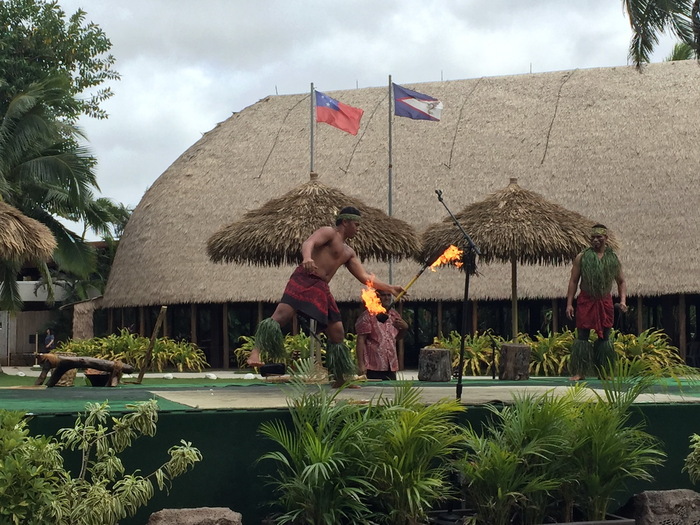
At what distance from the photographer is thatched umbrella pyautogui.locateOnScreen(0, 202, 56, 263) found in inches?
674

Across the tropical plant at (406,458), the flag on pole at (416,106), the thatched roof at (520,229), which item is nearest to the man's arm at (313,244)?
Answer: the tropical plant at (406,458)

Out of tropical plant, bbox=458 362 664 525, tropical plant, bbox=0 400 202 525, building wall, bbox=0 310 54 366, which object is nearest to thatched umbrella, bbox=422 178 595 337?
tropical plant, bbox=458 362 664 525

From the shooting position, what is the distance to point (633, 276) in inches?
781

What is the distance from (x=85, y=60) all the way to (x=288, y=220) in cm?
1827

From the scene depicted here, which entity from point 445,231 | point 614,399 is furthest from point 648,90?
point 614,399

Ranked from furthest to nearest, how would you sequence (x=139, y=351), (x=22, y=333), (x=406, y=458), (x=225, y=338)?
(x=22, y=333) < (x=225, y=338) < (x=139, y=351) < (x=406, y=458)

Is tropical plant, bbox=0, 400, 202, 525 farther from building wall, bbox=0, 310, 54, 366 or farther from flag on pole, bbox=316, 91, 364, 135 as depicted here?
building wall, bbox=0, 310, 54, 366

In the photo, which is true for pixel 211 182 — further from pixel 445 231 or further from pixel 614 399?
pixel 614 399

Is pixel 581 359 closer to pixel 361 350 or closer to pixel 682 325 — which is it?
pixel 361 350

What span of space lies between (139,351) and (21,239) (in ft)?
12.0

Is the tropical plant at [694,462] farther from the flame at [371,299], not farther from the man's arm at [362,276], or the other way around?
the flame at [371,299]

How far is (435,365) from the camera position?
11.8 metres

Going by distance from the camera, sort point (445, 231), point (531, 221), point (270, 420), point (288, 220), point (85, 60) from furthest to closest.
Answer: point (85, 60), point (445, 231), point (531, 221), point (288, 220), point (270, 420)

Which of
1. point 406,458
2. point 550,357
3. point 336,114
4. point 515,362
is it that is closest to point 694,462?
point 406,458
